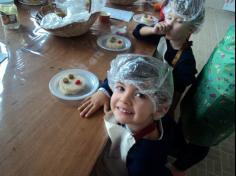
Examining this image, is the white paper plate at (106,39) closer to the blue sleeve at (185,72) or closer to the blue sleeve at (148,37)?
the blue sleeve at (148,37)

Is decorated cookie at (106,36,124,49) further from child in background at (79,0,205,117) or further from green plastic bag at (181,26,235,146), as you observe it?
green plastic bag at (181,26,235,146)

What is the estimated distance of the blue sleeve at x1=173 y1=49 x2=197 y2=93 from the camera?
889mm

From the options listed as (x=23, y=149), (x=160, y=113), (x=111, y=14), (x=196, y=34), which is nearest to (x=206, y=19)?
(x=196, y=34)

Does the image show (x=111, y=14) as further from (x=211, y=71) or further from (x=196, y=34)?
(x=211, y=71)

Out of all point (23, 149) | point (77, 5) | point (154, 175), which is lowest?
point (154, 175)

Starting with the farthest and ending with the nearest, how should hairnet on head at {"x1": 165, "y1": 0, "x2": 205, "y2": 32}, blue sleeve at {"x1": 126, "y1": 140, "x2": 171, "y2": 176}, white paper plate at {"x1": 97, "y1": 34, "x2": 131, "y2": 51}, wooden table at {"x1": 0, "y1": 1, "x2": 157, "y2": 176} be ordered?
1. white paper plate at {"x1": 97, "y1": 34, "x2": 131, "y2": 51}
2. hairnet on head at {"x1": 165, "y1": 0, "x2": 205, "y2": 32}
3. blue sleeve at {"x1": 126, "y1": 140, "x2": 171, "y2": 176}
4. wooden table at {"x1": 0, "y1": 1, "x2": 157, "y2": 176}

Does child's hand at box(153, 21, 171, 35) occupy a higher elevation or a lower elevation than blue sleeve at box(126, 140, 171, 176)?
higher

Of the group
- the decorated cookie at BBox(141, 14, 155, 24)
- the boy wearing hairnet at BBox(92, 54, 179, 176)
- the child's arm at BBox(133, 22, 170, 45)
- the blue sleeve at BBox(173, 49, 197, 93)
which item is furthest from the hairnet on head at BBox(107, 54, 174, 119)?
the decorated cookie at BBox(141, 14, 155, 24)

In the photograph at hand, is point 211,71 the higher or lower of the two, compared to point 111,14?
higher

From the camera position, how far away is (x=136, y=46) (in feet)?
3.39

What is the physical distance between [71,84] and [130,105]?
0.79 ft

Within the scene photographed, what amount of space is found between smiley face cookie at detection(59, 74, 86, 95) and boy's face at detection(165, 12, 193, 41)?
0.43m


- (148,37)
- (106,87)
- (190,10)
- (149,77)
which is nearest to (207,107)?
(149,77)

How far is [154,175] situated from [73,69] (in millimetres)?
452
